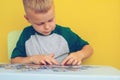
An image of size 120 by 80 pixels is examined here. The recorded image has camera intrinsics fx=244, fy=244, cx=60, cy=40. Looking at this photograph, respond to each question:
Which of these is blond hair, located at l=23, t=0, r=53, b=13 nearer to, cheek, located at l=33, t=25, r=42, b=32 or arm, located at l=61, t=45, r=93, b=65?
cheek, located at l=33, t=25, r=42, b=32

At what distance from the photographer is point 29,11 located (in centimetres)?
83

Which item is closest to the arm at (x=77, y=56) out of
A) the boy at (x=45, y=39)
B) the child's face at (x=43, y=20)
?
the boy at (x=45, y=39)

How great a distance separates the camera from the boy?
0.80m

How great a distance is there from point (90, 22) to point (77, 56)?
0.95ft

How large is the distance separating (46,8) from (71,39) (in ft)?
0.56

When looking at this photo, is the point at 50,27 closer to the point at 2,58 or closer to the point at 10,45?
the point at 10,45

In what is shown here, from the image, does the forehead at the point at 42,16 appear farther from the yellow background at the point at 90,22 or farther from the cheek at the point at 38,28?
the yellow background at the point at 90,22

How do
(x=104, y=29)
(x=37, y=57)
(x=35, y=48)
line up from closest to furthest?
(x=37, y=57) < (x=35, y=48) < (x=104, y=29)

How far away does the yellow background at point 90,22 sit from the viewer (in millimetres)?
1018

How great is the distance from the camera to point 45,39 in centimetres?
89

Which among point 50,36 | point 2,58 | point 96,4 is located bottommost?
point 2,58

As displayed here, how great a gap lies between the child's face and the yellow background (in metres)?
0.22

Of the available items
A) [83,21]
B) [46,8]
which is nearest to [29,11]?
[46,8]

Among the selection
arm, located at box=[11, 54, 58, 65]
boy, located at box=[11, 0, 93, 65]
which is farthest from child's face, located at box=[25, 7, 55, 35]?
arm, located at box=[11, 54, 58, 65]
